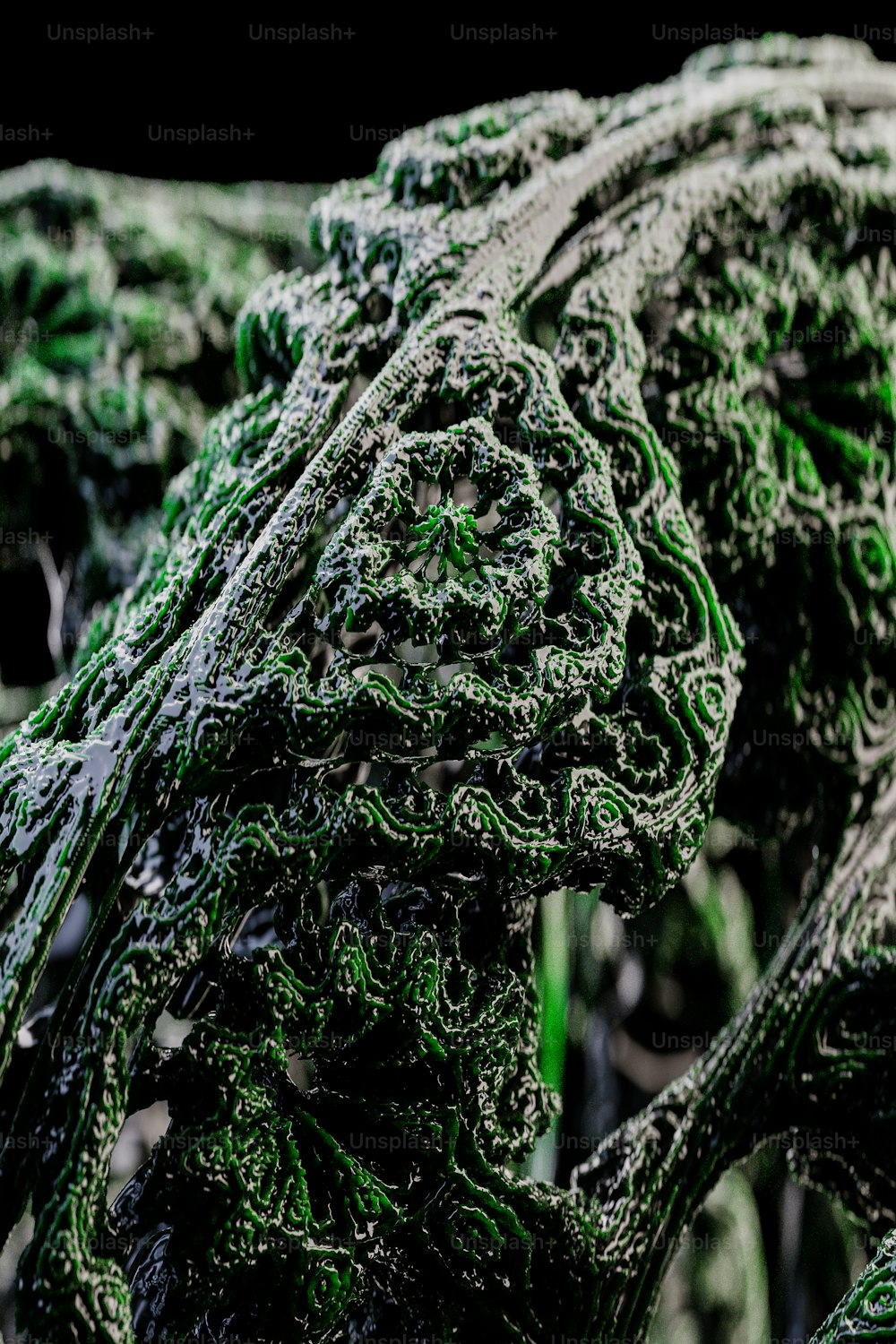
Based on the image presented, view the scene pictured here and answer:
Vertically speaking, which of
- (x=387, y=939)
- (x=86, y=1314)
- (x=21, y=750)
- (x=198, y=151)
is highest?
(x=198, y=151)

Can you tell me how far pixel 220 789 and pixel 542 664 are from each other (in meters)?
0.19

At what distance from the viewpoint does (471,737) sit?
63 cm

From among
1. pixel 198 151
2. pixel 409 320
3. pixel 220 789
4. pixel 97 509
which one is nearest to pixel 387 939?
pixel 220 789

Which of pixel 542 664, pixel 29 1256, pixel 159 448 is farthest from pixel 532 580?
pixel 159 448

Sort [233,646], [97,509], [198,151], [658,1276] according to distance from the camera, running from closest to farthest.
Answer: [233,646]
[658,1276]
[97,509]
[198,151]

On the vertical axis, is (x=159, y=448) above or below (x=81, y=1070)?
above

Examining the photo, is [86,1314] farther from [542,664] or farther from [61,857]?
[542,664]

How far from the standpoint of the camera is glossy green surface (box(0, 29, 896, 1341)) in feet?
1.91

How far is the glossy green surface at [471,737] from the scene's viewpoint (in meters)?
0.58

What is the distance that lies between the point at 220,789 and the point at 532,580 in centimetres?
21

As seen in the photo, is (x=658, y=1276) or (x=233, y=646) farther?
(x=658, y=1276)

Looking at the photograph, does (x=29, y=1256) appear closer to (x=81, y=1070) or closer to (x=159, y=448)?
(x=81, y=1070)

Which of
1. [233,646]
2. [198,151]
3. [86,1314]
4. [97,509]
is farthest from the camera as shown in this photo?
[198,151]

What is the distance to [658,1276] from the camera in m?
0.75
